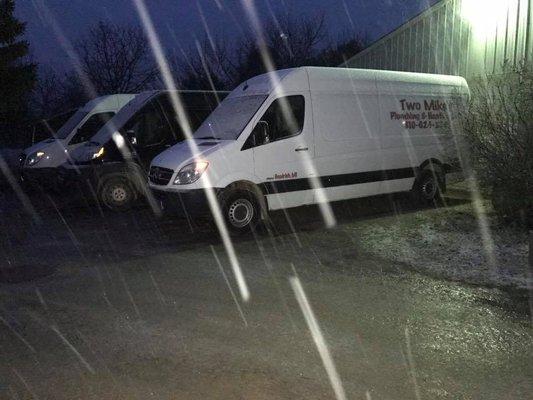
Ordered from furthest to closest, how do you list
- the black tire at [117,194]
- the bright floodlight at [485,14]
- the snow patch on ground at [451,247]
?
1. the bright floodlight at [485,14]
2. the black tire at [117,194]
3. the snow patch on ground at [451,247]

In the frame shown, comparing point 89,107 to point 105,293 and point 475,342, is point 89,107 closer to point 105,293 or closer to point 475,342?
point 105,293

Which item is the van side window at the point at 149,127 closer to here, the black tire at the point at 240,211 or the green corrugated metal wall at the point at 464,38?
the black tire at the point at 240,211

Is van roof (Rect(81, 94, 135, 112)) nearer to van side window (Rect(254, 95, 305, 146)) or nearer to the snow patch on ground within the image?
van side window (Rect(254, 95, 305, 146))

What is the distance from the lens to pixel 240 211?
851cm

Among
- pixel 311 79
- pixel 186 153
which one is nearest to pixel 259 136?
pixel 186 153

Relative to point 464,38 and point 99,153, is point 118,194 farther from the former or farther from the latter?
point 464,38

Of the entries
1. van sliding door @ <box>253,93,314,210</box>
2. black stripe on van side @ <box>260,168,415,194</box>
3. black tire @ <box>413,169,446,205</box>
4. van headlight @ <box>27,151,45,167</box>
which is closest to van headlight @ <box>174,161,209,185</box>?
van sliding door @ <box>253,93,314,210</box>

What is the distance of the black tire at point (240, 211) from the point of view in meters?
8.33

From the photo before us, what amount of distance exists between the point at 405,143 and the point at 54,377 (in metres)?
8.17

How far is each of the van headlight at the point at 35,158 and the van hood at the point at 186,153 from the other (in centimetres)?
528

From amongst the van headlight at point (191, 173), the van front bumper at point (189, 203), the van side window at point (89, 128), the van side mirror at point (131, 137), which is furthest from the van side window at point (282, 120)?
the van side window at point (89, 128)

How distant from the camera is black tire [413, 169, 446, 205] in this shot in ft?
35.2

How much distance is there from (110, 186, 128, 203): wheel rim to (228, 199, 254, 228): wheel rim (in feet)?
11.0

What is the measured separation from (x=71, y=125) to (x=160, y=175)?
5921 millimetres
